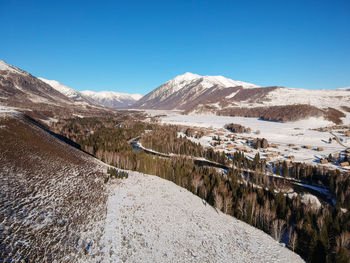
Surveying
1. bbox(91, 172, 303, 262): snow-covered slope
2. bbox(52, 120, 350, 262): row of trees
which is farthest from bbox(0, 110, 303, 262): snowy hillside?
bbox(52, 120, 350, 262): row of trees

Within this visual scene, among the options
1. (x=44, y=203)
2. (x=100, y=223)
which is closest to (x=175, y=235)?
(x=100, y=223)

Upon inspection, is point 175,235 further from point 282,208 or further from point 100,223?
point 282,208

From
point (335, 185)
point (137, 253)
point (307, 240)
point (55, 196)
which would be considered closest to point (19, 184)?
point (55, 196)

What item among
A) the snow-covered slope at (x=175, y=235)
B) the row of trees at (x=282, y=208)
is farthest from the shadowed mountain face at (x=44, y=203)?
the row of trees at (x=282, y=208)

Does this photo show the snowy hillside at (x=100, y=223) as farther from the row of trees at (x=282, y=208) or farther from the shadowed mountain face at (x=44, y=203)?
the row of trees at (x=282, y=208)

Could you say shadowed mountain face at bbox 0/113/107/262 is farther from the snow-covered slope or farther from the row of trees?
the row of trees

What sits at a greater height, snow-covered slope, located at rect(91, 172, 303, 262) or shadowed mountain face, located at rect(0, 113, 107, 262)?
shadowed mountain face, located at rect(0, 113, 107, 262)

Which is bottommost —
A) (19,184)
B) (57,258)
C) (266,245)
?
(266,245)

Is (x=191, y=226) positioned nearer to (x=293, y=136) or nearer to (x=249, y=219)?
(x=249, y=219)

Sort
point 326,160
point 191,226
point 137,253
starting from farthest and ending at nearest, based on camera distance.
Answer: point 326,160 → point 191,226 → point 137,253
